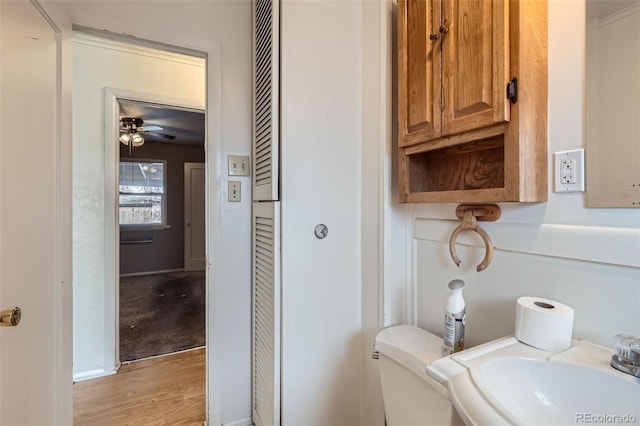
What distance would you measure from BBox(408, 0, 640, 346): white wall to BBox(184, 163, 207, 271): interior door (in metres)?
5.25

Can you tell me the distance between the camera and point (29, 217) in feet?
3.20

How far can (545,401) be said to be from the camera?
659 mm

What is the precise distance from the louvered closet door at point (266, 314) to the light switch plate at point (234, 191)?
108mm

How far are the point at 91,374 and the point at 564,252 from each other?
284 cm

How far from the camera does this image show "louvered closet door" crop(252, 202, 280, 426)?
1.20 m

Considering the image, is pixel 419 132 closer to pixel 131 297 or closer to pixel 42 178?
pixel 42 178

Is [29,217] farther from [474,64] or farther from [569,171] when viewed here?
[569,171]

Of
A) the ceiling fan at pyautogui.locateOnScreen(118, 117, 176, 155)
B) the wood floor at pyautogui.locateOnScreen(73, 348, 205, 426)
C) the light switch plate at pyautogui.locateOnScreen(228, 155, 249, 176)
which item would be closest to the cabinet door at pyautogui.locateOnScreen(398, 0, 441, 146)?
the light switch plate at pyautogui.locateOnScreen(228, 155, 249, 176)

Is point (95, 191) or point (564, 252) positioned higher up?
point (95, 191)

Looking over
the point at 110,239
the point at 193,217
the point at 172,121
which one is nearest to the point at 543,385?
the point at 110,239

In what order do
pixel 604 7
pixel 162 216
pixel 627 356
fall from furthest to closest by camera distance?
pixel 162 216 → pixel 604 7 → pixel 627 356

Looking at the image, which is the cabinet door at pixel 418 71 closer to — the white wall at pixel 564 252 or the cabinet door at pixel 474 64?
the cabinet door at pixel 474 64

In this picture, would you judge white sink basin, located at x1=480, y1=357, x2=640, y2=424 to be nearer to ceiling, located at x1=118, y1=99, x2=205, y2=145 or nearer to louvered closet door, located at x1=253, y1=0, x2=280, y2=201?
louvered closet door, located at x1=253, y1=0, x2=280, y2=201

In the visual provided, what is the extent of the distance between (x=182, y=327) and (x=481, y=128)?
10.4ft
